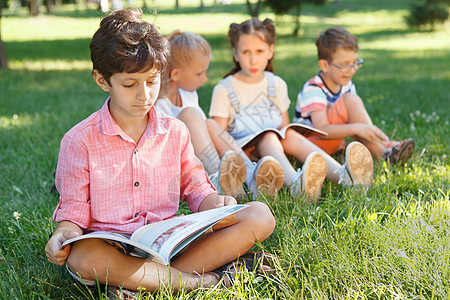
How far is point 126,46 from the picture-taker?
2.08 m

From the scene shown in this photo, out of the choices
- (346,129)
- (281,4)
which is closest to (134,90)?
(346,129)

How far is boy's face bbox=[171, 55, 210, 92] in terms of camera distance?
144 inches

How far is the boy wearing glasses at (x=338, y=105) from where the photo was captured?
→ 3727mm

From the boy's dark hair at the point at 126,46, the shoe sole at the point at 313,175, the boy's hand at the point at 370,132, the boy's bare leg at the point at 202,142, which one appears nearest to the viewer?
the boy's dark hair at the point at 126,46

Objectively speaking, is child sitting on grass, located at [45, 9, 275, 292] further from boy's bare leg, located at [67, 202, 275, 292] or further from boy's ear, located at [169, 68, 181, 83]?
boy's ear, located at [169, 68, 181, 83]

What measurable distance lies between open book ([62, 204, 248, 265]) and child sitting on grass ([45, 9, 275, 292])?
0.18ft

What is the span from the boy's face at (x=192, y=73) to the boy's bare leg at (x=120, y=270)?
191 centimetres

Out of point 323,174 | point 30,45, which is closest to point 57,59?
point 30,45

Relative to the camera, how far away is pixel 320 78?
→ 4113 mm

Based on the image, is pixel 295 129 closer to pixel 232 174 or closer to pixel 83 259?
pixel 232 174

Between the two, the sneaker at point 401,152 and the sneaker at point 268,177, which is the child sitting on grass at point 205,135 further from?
the sneaker at point 401,152

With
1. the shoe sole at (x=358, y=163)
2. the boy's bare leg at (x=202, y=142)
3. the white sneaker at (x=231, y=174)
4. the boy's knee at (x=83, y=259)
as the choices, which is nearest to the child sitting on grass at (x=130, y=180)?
the boy's knee at (x=83, y=259)

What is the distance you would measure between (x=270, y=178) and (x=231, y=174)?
261mm

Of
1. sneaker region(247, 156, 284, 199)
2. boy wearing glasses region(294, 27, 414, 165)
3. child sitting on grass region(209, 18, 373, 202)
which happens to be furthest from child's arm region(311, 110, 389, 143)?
sneaker region(247, 156, 284, 199)
